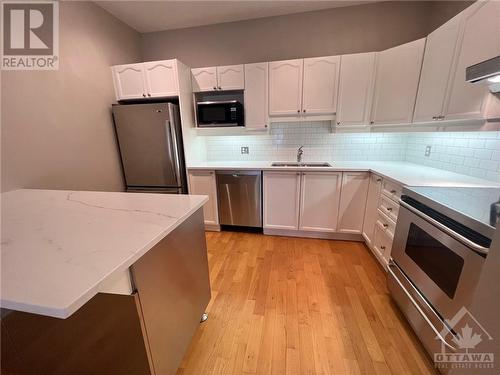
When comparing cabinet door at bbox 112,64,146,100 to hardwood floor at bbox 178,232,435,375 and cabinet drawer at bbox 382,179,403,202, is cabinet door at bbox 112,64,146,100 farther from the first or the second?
cabinet drawer at bbox 382,179,403,202

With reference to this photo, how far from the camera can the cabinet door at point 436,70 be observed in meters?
1.62

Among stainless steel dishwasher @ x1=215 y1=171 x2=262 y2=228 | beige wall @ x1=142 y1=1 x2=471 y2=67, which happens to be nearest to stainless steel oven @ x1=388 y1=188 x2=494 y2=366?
stainless steel dishwasher @ x1=215 y1=171 x2=262 y2=228

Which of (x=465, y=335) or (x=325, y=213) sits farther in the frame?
(x=325, y=213)

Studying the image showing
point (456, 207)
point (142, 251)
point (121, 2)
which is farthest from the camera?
point (121, 2)

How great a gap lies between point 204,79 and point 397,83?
224 cm

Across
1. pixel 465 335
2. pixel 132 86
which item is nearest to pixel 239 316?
pixel 465 335

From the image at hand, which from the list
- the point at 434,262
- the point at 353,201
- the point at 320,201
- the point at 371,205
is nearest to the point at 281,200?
the point at 320,201

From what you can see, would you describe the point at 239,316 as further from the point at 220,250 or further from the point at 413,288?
the point at 413,288

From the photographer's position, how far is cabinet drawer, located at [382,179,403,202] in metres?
1.72

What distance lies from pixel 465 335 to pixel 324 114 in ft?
7.39

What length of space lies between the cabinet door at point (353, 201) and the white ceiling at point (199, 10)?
202cm

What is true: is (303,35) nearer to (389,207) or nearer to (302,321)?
(389,207)

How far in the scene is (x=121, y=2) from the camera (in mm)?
2236

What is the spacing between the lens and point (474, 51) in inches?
56.1
